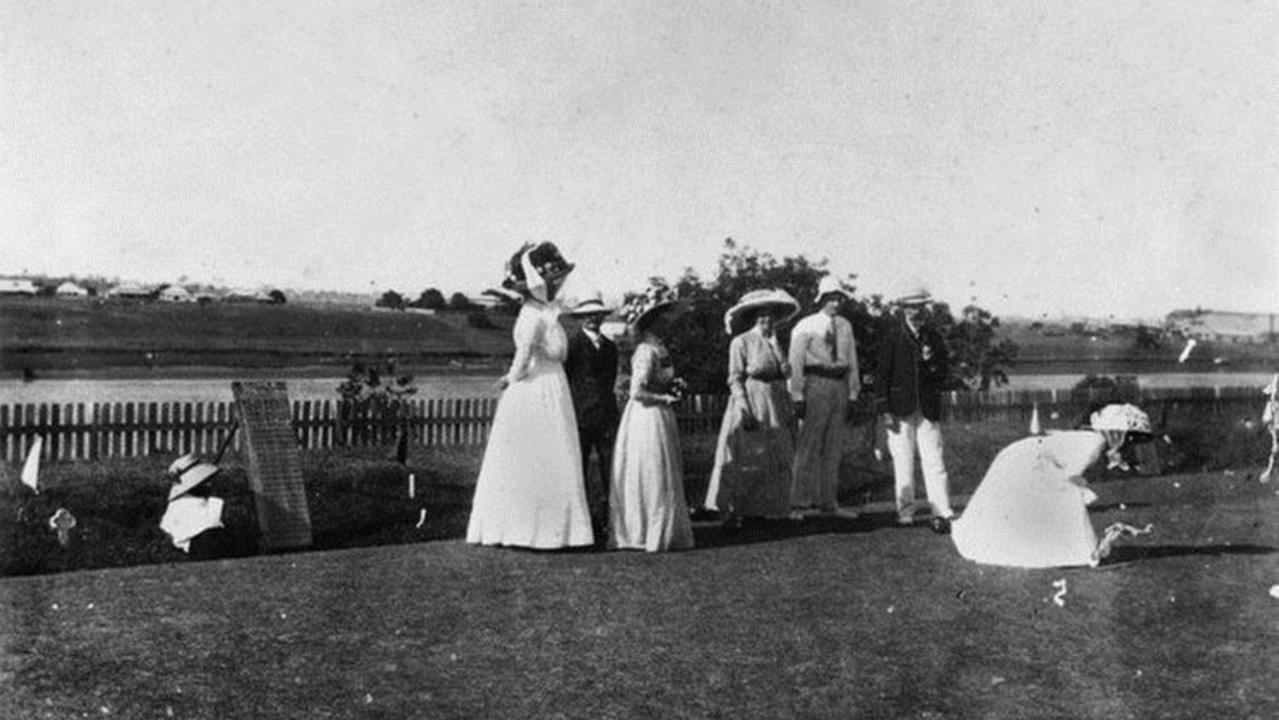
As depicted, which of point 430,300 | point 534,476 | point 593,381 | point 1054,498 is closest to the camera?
point 1054,498

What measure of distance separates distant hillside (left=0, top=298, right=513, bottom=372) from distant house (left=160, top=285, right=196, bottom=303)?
0.23 metres

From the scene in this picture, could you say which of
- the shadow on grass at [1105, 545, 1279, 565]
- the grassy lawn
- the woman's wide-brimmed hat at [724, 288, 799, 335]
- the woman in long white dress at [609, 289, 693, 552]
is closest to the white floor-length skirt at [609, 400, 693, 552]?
the woman in long white dress at [609, 289, 693, 552]

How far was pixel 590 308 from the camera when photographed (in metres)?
10.3

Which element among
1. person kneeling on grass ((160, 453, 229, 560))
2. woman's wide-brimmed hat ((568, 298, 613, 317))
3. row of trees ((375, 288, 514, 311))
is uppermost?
row of trees ((375, 288, 514, 311))

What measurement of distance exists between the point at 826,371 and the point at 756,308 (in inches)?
34.0

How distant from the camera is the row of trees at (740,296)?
1429cm

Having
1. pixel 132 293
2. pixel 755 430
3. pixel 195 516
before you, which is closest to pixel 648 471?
pixel 755 430

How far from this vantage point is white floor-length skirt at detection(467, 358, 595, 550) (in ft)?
29.7

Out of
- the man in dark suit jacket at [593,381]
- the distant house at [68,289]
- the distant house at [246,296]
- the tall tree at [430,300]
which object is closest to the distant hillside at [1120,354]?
the tall tree at [430,300]

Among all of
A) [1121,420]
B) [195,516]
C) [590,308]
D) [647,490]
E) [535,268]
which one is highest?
[535,268]

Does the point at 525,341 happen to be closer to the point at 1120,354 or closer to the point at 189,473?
the point at 189,473

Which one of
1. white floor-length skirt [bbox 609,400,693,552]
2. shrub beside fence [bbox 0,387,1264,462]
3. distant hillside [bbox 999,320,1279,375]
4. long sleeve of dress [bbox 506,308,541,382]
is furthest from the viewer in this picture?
distant hillside [bbox 999,320,1279,375]

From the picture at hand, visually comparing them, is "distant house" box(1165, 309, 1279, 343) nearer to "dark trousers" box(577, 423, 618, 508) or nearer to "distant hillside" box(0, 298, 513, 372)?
"dark trousers" box(577, 423, 618, 508)

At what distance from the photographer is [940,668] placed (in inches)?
234
